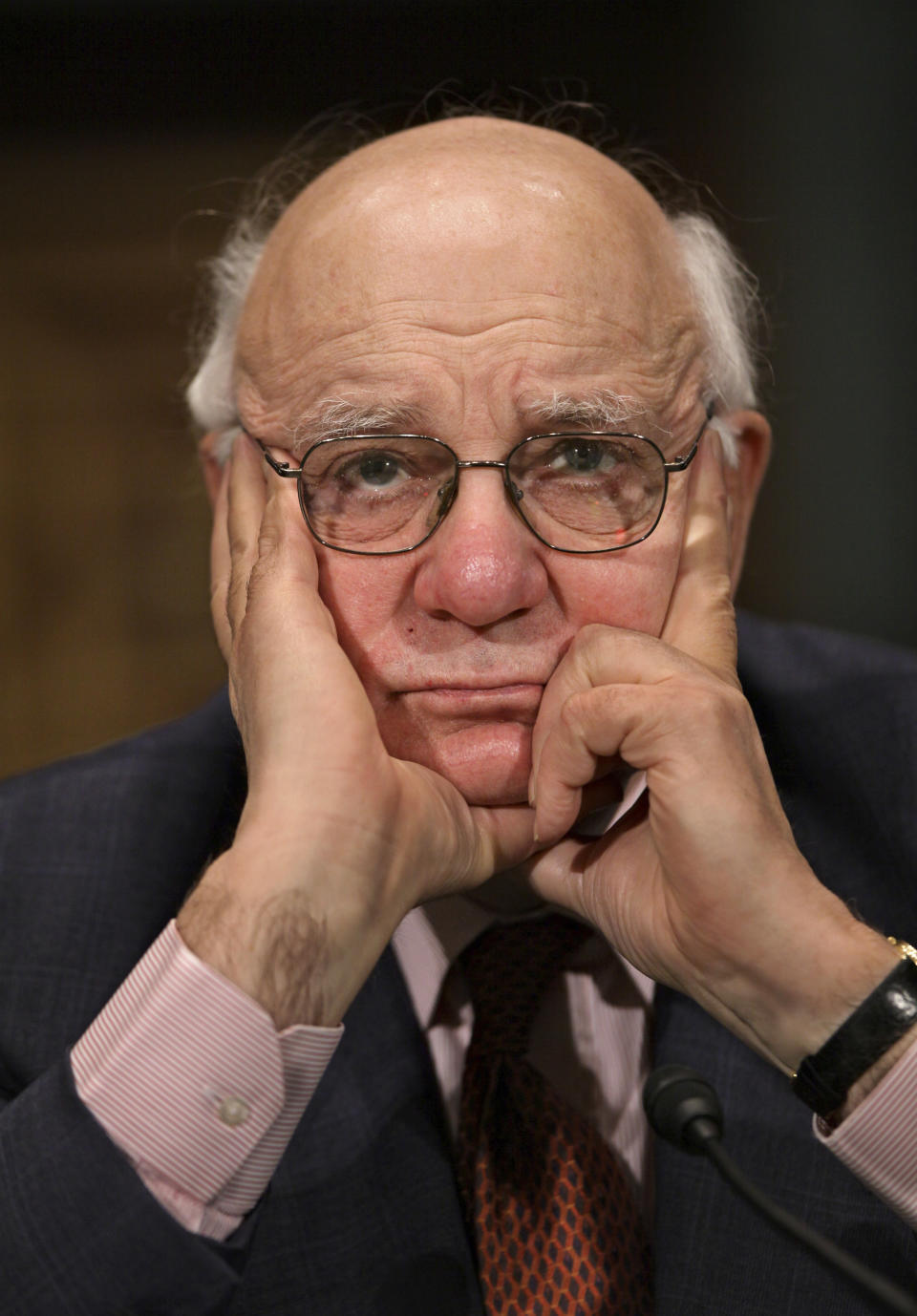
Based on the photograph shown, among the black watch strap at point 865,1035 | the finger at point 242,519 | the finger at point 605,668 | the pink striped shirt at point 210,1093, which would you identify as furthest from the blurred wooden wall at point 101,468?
the black watch strap at point 865,1035

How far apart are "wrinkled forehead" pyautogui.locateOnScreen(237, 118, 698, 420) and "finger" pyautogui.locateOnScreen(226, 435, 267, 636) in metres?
0.11

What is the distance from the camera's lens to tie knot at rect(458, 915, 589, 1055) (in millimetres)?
1638

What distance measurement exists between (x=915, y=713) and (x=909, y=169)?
2.08 metres

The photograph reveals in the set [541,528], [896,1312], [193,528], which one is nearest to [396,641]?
[541,528]

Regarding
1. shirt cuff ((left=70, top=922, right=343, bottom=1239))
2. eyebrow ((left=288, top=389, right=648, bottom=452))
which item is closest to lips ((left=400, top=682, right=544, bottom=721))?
eyebrow ((left=288, top=389, right=648, bottom=452))

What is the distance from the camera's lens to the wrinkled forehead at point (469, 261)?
5.21ft

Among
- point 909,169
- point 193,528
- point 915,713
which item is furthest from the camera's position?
point 193,528

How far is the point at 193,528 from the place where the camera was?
3.77 m

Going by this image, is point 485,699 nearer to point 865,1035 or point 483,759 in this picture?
point 483,759

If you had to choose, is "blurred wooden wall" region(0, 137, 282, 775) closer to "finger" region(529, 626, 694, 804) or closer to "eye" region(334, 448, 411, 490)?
"eye" region(334, 448, 411, 490)

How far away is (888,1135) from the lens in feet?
4.21

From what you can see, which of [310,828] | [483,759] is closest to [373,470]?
[483,759]

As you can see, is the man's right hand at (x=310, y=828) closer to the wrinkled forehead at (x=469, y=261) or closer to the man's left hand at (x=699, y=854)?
the man's left hand at (x=699, y=854)

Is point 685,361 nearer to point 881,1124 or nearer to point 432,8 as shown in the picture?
point 881,1124
